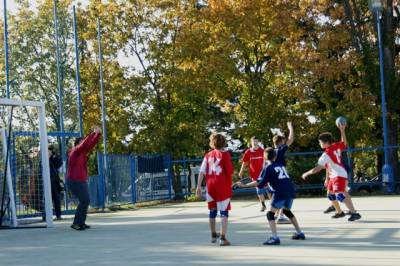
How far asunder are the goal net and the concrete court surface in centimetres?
110

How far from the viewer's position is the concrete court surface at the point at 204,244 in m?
8.66

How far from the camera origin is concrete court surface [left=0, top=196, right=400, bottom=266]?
8.66 metres

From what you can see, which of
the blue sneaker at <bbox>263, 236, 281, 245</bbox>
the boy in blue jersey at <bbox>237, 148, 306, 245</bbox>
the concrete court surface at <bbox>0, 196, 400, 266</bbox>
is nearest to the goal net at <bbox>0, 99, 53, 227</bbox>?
the concrete court surface at <bbox>0, 196, 400, 266</bbox>

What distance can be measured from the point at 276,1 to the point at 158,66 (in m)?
6.16

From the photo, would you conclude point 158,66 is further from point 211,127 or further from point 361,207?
point 361,207

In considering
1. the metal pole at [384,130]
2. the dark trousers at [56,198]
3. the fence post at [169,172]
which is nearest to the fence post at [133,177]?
the fence post at [169,172]

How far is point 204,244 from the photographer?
34.4 feet

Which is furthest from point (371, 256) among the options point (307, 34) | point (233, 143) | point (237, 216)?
point (233, 143)

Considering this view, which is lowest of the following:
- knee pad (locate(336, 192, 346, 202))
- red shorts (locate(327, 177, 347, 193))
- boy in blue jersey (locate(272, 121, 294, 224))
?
knee pad (locate(336, 192, 346, 202))

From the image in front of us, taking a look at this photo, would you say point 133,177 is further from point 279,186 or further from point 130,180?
point 279,186

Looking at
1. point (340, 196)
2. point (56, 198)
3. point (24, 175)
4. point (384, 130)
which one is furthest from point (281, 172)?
point (384, 130)

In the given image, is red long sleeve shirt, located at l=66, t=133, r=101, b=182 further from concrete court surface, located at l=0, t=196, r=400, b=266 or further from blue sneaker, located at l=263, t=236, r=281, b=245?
blue sneaker, located at l=263, t=236, r=281, b=245

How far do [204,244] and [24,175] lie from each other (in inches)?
304

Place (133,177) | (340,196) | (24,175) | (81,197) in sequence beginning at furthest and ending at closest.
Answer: (133,177) → (24,175) → (81,197) → (340,196)
